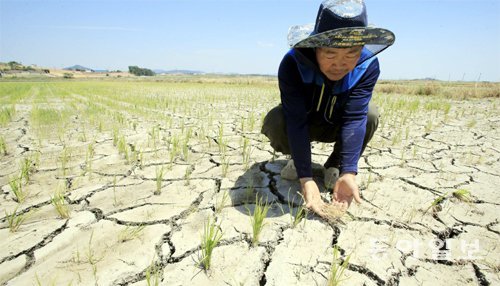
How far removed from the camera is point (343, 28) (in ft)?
3.50

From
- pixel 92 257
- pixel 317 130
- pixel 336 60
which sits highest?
pixel 336 60

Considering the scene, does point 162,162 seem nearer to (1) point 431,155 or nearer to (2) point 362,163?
(2) point 362,163

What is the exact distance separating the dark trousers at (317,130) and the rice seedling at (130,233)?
0.92 m

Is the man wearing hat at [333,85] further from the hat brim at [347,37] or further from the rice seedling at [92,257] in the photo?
the rice seedling at [92,257]

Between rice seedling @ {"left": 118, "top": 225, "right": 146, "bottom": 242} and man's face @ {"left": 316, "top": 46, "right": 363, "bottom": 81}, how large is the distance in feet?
3.47

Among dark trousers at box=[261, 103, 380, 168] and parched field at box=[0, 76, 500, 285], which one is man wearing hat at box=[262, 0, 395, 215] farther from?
parched field at box=[0, 76, 500, 285]

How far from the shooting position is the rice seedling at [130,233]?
117 cm

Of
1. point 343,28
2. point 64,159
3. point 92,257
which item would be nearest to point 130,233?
point 92,257

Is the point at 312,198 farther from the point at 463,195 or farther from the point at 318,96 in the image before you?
the point at 463,195

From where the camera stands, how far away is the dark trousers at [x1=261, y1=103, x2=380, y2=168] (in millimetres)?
1678

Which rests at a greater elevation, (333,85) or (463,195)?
(333,85)

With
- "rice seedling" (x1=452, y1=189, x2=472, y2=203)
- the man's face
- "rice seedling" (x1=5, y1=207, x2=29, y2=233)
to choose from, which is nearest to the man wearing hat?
the man's face

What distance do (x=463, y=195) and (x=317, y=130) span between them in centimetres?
86

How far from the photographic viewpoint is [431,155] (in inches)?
93.5
